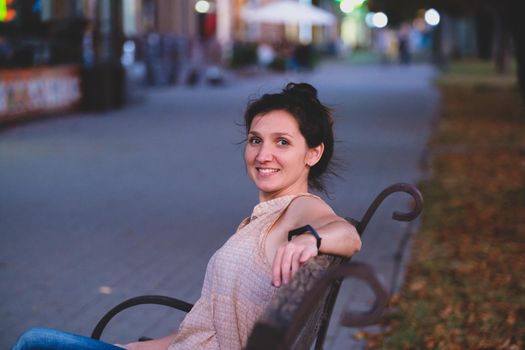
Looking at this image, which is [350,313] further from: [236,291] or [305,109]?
[305,109]

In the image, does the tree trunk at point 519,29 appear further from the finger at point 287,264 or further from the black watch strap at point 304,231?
the finger at point 287,264

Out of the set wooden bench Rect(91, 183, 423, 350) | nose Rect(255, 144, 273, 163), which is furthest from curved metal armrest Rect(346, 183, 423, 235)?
wooden bench Rect(91, 183, 423, 350)

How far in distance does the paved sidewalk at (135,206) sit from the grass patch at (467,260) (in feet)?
0.94

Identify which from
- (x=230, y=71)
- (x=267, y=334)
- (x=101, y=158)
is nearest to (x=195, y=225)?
(x=101, y=158)

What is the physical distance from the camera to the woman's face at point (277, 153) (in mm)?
2562

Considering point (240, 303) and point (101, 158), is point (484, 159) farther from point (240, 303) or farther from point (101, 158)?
point (240, 303)

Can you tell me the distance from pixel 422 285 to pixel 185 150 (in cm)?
798

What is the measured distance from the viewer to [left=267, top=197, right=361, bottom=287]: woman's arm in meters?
2.12

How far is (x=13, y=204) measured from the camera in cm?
899

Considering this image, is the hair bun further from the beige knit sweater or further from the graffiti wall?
the graffiti wall

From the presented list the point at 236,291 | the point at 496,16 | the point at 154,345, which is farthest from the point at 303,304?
the point at 496,16

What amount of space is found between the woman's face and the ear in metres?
0.01

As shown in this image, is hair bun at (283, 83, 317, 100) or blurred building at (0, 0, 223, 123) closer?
hair bun at (283, 83, 317, 100)

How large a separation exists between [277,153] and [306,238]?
0.43 metres
